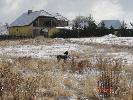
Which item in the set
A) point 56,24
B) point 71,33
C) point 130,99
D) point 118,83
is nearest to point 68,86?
point 118,83

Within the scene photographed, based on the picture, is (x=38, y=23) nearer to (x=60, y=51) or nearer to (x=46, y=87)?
(x=60, y=51)

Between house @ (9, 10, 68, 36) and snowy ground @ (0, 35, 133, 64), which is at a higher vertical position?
house @ (9, 10, 68, 36)

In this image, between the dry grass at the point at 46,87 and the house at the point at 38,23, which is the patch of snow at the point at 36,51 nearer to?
the dry grass at the point at 46,87

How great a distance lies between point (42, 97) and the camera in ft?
33.4

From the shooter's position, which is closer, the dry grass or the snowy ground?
the dry grass

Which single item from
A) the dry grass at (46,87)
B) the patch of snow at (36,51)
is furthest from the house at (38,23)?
the dry grass at (46,87)

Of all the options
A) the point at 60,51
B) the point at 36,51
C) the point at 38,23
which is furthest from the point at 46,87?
the point at 38,23

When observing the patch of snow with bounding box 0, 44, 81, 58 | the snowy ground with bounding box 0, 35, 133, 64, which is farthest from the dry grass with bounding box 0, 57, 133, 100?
the patch of snow with bounding box 0, 44, 81, 58

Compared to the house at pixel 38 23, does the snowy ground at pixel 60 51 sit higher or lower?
lower

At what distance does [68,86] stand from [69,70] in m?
3.89

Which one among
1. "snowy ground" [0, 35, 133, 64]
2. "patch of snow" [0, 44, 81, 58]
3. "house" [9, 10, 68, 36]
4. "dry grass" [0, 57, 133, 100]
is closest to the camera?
"dry grass" [0, 57, 133, 100]

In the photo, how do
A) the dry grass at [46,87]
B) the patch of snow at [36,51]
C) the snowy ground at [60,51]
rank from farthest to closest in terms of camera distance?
the patch of snow at [36,51] < the snowy ground at [60,51] < the dry grass at [46,87]

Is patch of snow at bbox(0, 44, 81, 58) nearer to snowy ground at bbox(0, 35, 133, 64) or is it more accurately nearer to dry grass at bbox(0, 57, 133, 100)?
snowy ground at bbox(0, 35, 133, 64)

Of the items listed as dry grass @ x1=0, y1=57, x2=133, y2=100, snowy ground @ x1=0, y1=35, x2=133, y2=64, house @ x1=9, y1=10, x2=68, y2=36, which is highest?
house @ x1=9, y1=10, x2=68, y2=36
